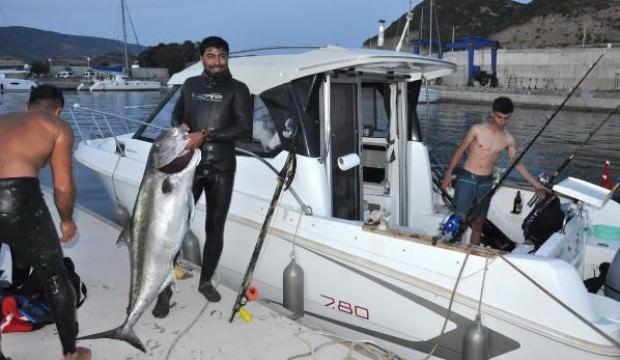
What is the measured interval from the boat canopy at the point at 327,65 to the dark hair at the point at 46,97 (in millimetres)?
1782

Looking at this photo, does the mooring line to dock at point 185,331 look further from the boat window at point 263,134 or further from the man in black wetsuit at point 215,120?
the boat window at point 263,134

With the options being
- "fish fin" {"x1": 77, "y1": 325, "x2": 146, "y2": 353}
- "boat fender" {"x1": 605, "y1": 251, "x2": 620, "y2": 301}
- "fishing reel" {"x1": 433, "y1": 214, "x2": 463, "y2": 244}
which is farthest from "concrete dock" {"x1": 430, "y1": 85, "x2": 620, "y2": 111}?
"fish fin" {"x1": 77, "y1": 325, "x2": 146, "y2": 353}

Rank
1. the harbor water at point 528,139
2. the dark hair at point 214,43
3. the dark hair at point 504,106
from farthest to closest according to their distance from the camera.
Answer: the harbor water at point 528,139 → the dark hair at point 504,106 → the dark hair at point 214,43

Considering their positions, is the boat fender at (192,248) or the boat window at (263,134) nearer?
the boat window at (263,134)

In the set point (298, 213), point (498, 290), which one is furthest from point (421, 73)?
point (498, 290)

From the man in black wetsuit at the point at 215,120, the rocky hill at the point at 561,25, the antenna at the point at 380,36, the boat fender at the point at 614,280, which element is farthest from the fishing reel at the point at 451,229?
the rocky hill at the point at 561,25

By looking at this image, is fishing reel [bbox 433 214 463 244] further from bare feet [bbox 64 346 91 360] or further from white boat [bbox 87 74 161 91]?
white boat [bbox 87 74 161 91]

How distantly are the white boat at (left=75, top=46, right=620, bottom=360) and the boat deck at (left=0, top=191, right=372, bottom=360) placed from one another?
541 mm

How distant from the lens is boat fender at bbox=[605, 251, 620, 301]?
12.5 ft

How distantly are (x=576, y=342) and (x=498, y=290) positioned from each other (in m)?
0.53

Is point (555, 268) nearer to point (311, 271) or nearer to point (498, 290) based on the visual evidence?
point (498, 290)

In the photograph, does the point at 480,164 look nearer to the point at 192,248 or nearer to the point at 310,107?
the point at 310,107

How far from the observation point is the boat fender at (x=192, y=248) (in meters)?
4.99

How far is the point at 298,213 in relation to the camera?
4133mm
